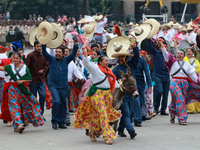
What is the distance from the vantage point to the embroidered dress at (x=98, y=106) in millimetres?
7289

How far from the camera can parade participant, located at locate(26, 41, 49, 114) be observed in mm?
9617

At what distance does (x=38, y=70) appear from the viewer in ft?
31.8

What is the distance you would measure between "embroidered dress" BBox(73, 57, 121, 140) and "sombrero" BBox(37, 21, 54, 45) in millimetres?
1578

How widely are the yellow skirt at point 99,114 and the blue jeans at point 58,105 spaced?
134cm

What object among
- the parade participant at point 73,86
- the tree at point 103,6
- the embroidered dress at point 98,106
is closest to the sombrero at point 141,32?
the embroidered dress at point 98,106

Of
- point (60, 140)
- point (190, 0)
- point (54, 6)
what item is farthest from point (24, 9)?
point (60, 140)

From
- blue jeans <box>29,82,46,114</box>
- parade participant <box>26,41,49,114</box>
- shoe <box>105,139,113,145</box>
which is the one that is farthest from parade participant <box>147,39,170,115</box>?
shoe <box>105,139,113,145</box>

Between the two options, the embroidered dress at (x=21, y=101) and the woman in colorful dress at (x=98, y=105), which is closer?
the woman in colorful dress at (x=98, y=105)

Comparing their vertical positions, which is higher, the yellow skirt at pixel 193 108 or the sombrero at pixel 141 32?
the sombrero at pixel 141 32

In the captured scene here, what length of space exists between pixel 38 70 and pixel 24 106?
1.23m

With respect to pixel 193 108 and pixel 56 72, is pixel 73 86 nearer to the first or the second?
pixel 56 72

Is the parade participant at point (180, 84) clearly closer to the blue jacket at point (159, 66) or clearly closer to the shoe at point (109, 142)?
the blue jacket at point (159, 66)

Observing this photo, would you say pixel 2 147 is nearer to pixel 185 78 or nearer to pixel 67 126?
pixel 67 126

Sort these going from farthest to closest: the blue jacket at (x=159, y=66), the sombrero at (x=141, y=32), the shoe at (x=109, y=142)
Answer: the blue jacket at (x=159, y=66)
the sombrero at (x=141, y=32)
the shoe at (x=109, y=142)
